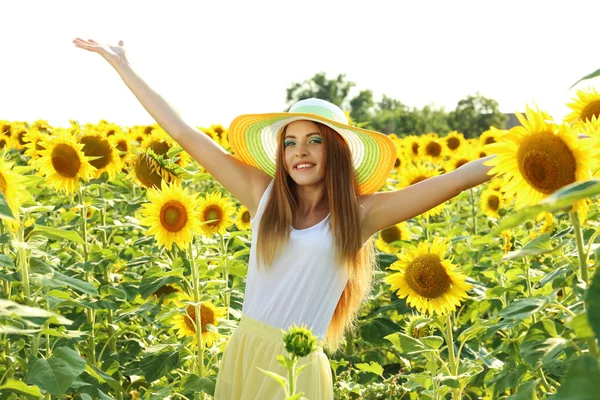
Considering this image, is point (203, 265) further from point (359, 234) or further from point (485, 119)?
point (485, 119)

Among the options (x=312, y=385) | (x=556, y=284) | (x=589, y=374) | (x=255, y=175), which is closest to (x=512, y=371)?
(x=556, y=284)

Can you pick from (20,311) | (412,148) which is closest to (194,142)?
(20,311)

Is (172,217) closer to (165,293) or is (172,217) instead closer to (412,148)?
(165,293)

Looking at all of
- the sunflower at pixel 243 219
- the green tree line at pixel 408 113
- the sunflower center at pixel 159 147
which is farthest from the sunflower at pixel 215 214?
the green tree line at pixel 408 113

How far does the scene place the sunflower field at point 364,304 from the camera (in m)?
1.94

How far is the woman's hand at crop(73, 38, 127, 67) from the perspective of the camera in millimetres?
3416

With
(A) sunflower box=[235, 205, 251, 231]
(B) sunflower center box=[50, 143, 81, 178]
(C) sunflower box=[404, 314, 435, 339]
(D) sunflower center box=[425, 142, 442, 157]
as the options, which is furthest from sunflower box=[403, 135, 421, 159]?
(C) sunflower box=[404, 314, 435, 339]

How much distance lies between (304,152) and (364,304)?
3.39 feet

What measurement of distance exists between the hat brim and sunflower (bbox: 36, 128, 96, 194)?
1.17m

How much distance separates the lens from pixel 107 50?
3436 mm

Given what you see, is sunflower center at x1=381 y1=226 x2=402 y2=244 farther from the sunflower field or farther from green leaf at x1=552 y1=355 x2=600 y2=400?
Answer: green leaf at x1=552 y1=355 x2=600 y2=400

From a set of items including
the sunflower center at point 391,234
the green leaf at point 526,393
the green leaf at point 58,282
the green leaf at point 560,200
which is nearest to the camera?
the green leaf at point 560,200

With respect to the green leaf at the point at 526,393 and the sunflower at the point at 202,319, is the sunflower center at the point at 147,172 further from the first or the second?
the green leaf at the point at 526,393

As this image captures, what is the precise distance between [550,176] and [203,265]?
202 centimetres
